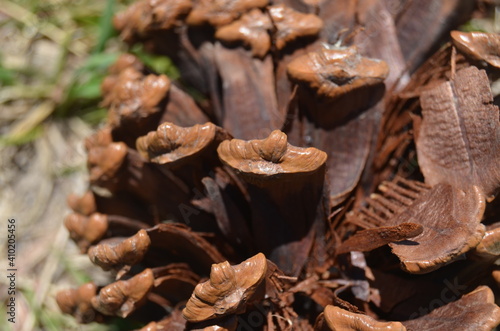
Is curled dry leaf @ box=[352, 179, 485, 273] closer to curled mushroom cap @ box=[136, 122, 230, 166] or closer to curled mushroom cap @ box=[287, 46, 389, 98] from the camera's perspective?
curled mushroom cap @ box=[287, 46, 389, 98]

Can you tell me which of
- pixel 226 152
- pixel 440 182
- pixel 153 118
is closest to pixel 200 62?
pixel 153 118

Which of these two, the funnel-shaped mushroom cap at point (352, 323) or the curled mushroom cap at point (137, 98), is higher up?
the curled mushroom cap at point (137, 98)

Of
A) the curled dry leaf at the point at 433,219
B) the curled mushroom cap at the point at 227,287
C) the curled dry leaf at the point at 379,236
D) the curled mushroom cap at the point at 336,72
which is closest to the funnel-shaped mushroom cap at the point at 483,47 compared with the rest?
the curled mushroom cap at the point at 336,72

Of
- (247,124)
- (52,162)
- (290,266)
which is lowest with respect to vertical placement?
(52,162)

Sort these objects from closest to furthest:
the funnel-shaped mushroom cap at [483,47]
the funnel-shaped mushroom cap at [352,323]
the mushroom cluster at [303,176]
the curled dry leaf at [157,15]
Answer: the funnel-shaped mushroom cap at [352,323], the mushroom cluster at [303,176], the funnel-shaped mushroom cap at [483,47], the curled dry leaf at [157,15]

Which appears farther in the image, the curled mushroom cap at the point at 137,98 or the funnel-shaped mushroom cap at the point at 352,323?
the curled mushroom cap at the point at 137,98

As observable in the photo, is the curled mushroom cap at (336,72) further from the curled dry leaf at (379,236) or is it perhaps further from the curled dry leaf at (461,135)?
the curled dry leaf at (379,236)

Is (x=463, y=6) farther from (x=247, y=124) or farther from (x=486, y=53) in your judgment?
(x=247, y=124)

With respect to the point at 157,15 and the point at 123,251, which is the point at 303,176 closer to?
the point at 123,251
